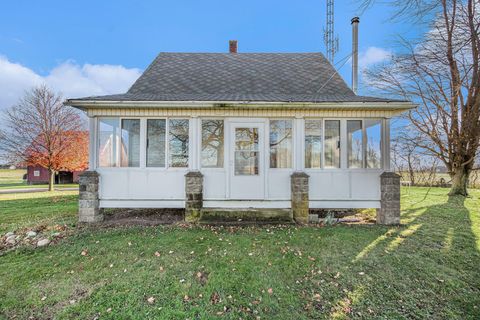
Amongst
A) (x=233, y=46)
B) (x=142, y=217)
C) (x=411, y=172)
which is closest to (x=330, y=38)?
(x=233, y=46)

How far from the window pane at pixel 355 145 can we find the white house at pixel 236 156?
28 millimetres

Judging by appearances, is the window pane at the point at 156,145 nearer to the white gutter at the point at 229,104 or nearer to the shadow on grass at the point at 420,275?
the white gutter at the point at 229,104

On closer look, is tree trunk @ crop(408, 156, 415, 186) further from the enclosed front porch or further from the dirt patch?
the dirt patch

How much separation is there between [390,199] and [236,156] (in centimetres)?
436

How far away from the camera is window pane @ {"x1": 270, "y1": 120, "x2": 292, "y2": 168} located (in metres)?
6.33

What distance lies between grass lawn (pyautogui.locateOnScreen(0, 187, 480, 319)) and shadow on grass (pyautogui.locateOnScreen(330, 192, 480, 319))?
17 millimetres

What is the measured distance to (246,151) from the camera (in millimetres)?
6312

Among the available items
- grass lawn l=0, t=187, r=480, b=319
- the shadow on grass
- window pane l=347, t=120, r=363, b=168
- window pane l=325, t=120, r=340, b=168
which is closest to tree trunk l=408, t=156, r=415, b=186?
the shadow on grass

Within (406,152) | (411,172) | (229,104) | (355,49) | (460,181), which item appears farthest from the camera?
(411,172)

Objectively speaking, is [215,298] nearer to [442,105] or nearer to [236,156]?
[236,156]

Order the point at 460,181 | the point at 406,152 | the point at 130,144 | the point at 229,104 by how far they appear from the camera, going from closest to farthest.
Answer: the point at 229,104 → the point at 130,144 → the point at 460,181 → the point at 406,152

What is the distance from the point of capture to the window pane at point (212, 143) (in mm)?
6312

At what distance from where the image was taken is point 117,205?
6145mm

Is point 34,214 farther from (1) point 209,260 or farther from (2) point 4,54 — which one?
(2) point 4,54
